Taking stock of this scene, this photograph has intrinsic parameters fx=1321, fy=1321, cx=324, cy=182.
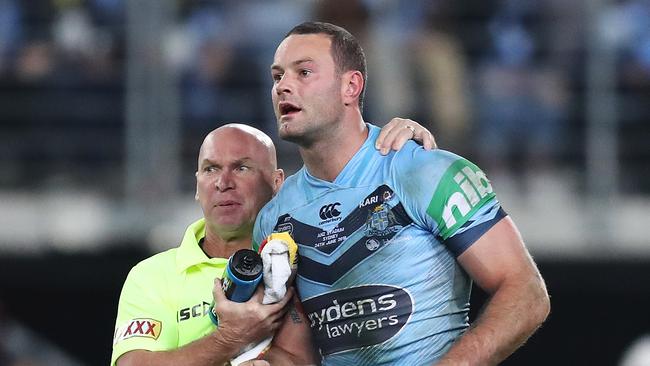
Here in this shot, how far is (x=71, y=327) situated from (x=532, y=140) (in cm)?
414

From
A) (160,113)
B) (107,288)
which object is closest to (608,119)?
(160,113)

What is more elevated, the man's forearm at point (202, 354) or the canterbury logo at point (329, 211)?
the canterbury logo at point (329, 211)

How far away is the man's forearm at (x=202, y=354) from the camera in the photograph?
553cm

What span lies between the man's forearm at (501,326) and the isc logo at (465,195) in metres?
0.33

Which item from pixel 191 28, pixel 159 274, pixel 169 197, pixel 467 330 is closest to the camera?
pixel 467 330

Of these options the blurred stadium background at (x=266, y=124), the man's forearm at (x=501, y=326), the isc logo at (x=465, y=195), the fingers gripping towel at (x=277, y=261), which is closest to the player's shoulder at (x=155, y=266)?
the fingers gripping towel at (x=277, y=261)

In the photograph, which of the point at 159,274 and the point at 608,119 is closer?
the point at 159,274

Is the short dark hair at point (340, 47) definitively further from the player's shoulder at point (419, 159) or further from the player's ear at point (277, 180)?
the player's ear at point (277, 180)

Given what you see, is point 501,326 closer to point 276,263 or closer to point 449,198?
point 449,198

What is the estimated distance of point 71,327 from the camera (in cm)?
1113

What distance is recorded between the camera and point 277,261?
17.2ft

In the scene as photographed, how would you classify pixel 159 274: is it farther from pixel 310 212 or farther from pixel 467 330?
pixel 467 330

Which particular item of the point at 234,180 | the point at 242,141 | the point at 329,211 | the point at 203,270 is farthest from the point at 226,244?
the point at 329,211

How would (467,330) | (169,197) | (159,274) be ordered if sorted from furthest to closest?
(169,197), (159,274), (467,330)
